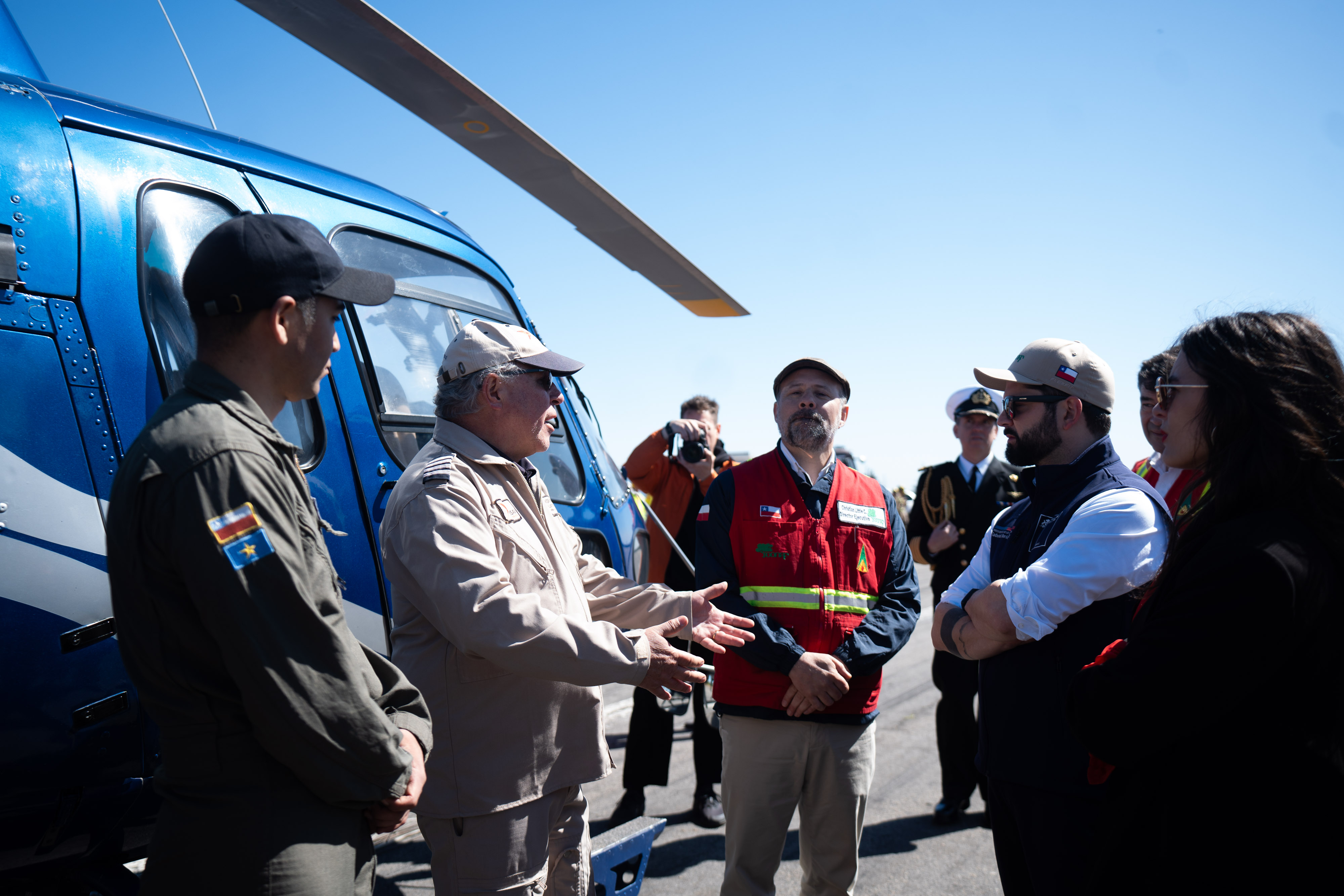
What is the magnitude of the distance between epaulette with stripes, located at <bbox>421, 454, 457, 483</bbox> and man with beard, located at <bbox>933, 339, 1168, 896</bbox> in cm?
155

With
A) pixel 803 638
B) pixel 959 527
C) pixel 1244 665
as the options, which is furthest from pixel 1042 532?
pixel 959 527

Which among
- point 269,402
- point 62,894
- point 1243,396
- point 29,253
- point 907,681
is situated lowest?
point 907,681

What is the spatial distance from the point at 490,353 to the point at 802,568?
1.42 m

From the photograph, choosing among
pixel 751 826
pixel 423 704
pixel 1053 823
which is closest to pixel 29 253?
pixel 423 704

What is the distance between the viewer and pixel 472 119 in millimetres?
3533

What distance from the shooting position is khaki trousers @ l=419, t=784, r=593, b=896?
211 cm


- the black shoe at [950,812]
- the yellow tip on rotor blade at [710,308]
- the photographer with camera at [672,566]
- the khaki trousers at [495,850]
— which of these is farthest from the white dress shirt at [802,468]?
the black shoe at [950,812]

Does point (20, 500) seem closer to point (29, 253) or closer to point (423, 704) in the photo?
point (29, 253)

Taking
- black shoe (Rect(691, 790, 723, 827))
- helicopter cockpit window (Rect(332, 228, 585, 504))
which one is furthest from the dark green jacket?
black shoe (Rect(691, 790, 723, 827))

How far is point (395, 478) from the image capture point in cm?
293

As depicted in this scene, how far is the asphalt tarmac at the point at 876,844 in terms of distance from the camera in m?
3.83

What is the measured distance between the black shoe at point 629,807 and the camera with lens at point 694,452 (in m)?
1.83

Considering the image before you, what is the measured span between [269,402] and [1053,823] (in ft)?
7.20

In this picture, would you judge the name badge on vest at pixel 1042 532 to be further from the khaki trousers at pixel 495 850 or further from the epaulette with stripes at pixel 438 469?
the epaulette with stripes at pixel 438 469
